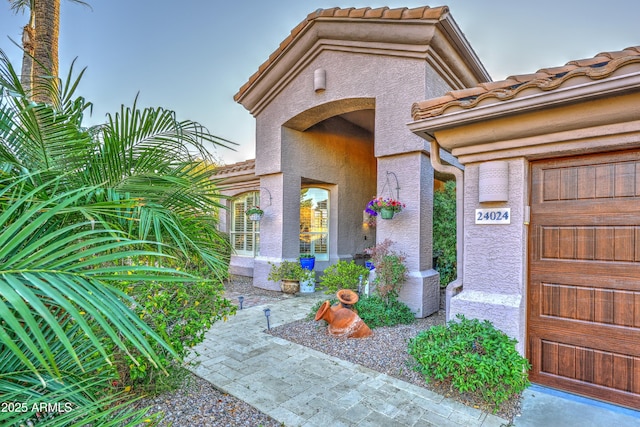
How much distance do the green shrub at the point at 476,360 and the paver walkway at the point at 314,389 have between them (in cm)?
29

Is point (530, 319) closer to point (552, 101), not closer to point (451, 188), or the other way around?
point (552, 101)

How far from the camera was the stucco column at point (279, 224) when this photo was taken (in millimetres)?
10055

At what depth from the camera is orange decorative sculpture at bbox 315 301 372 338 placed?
19.1 ft

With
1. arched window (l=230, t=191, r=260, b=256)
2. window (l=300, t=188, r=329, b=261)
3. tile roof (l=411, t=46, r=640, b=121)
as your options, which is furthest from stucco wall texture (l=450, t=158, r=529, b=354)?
arched window (l=230, t=191, r=260, b=256)

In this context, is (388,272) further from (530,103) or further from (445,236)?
(530,103)

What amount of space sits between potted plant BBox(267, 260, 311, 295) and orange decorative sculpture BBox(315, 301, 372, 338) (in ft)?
12.3

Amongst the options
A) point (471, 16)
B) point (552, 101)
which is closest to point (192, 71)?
point (471, 16)

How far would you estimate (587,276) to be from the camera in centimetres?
384

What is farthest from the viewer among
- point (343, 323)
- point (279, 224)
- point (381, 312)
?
point (279, 224)

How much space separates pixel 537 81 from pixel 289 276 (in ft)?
25.4

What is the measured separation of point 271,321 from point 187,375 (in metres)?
2.72

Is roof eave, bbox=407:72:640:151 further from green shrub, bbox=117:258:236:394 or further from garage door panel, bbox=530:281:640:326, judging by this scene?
green shrub, bbox=117:258:236:394

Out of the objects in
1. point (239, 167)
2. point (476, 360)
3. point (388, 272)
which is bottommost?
point (476, 360)

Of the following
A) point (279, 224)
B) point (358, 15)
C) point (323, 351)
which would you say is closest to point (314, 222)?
point (279, 224)
